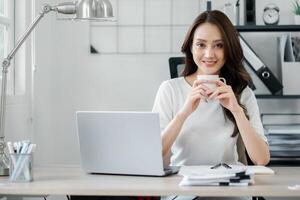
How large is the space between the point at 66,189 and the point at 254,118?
2.81ft

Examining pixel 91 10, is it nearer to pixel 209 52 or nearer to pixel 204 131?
pixel 209 52

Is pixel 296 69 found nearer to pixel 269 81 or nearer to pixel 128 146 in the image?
pixel 269 81

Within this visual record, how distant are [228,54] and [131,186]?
76 cm

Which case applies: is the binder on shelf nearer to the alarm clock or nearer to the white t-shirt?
the alarm clock

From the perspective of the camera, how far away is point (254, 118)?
2.23 meters

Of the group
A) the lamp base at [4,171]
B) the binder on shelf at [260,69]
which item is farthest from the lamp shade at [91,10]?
the binder on shelf at [260,69]

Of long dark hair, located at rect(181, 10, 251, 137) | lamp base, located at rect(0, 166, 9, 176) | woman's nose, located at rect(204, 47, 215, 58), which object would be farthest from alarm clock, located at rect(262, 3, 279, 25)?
lamp base, located at rect(0, 166, 9, 176)

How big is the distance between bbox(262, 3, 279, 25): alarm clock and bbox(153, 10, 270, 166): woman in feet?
2.94

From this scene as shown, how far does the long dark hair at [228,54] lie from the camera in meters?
2.22

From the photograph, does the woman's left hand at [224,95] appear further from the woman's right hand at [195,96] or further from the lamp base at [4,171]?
the lamp base at [4,171]

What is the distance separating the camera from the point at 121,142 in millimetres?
1867

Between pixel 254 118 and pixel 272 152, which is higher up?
pixel 254 118

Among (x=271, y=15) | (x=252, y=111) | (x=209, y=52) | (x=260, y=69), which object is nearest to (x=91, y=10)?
(x=209, y=52)

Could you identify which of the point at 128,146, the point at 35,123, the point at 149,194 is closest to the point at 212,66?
the point at 128,146
